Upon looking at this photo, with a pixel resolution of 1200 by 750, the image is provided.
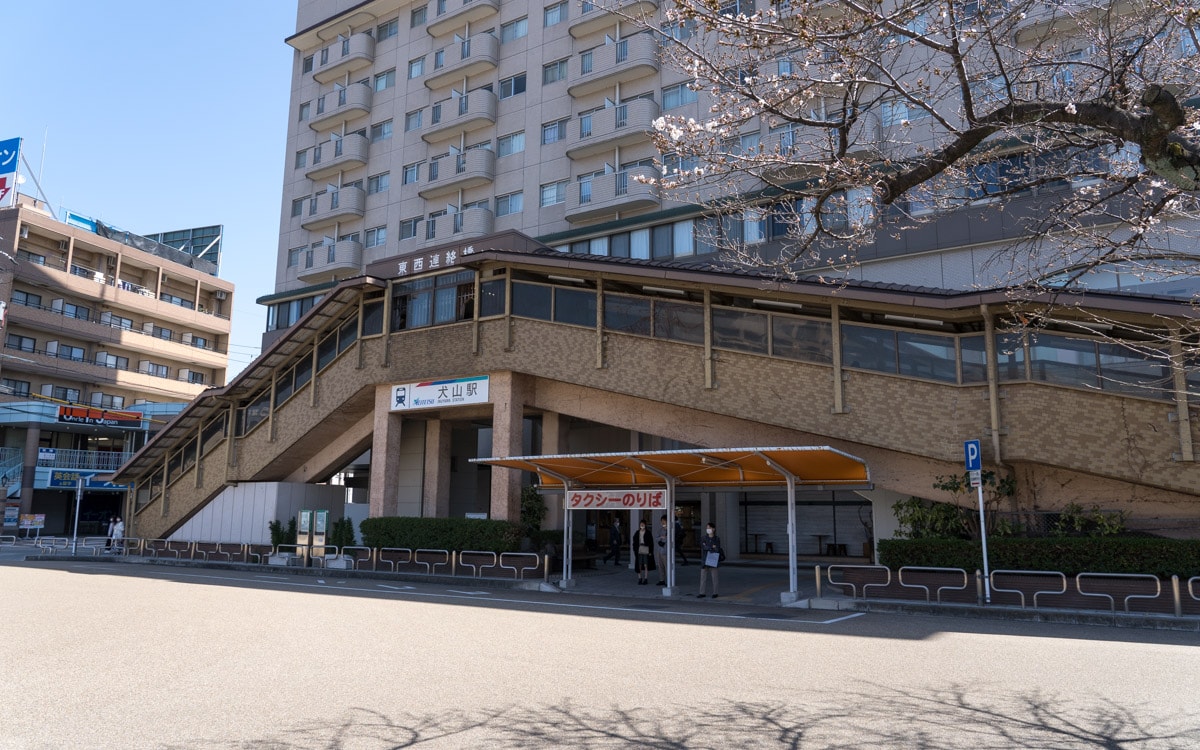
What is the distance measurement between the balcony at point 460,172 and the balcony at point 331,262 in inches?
168

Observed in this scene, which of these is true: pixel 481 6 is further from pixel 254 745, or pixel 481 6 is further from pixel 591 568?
pixel 254 745

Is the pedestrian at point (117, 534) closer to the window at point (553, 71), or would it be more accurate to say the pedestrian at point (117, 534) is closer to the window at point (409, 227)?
the window at point (409, 227)

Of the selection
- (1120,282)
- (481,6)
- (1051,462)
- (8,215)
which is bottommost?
(1051,462)

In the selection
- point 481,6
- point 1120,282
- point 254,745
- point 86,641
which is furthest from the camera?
point 481,6

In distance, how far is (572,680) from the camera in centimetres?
827

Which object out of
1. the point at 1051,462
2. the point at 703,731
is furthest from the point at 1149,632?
the point at 703,731

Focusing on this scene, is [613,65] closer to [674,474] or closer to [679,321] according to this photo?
[679,321]

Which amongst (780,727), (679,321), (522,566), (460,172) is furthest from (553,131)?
(780,727)

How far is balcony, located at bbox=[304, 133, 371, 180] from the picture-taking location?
1608 inches

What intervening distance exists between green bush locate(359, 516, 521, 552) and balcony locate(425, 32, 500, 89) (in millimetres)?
22964

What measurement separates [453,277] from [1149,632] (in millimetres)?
19077

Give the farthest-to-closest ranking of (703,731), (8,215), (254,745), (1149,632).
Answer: (8,215) → (1149,632) → (703,731) → (254,745)

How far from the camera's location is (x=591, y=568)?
24.1 metres

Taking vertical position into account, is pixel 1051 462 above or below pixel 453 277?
below
